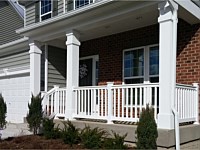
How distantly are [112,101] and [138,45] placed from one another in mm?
2674

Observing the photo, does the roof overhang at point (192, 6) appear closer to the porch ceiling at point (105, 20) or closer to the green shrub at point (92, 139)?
the porch ceiling at point (105, 20)

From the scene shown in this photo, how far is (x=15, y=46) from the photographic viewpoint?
13383 millimetres

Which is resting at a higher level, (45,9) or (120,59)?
(45,9)

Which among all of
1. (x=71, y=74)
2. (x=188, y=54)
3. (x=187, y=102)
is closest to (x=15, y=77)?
(x=71, y=74)

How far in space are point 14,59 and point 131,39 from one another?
21.4ft

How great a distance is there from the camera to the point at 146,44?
9492 mm

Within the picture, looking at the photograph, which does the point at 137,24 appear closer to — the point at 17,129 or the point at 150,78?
the point at 150,78

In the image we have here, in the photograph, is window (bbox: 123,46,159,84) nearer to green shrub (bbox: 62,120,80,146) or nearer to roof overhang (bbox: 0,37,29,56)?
green shrub (bbox: 62,120,80,146)

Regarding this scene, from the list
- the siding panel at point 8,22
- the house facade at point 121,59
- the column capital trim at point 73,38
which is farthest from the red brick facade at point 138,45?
the siding panel at point 8,22

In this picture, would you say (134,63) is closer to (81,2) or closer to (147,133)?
(81,2)

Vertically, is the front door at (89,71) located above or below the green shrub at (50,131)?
above

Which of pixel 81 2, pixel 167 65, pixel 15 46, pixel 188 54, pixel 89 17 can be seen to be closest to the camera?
pixel 167 65

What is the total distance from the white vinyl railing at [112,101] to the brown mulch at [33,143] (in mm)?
1230

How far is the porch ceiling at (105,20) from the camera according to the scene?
7.57 metres
